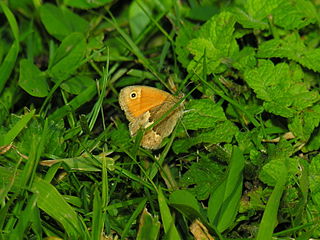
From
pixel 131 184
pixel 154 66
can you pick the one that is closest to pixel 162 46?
pixel 154 66

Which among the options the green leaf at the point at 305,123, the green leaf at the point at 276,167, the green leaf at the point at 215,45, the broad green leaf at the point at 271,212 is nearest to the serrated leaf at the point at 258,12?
the green leaf at the point at 215,45

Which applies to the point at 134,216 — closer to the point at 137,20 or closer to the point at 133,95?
the point at 133,95

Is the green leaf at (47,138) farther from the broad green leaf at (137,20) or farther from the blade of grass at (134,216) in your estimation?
the broad green leaf at (137,20)

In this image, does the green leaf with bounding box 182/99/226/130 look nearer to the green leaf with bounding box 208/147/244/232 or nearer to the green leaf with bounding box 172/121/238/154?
the green leaf with bounding box 172/121/238/154

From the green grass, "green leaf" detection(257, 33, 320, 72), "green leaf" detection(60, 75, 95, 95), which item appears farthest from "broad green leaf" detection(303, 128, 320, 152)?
"green leaf" detection(60, 75, 95, 95)

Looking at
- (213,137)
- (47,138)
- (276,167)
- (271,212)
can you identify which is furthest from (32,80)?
(271,212)

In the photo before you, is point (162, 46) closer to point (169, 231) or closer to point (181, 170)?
A: point (181, 170)
